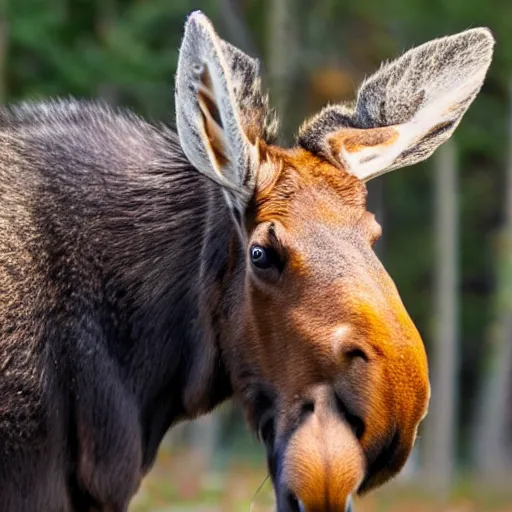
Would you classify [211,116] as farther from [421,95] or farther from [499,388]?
[499,388]

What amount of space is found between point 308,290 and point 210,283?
0.65 m

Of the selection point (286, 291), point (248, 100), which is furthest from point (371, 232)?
point (248, 100)

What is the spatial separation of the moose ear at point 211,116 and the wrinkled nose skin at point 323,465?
3.01 feet

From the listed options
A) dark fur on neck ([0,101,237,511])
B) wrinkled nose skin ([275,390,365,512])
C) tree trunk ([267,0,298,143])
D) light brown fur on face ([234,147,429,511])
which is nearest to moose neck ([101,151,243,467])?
dark fur on neck ([0,101,237,511])

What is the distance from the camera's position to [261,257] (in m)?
5.12

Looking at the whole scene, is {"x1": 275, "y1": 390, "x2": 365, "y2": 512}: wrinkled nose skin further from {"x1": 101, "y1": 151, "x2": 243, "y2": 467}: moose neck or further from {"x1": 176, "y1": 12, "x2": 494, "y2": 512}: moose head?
{"x1": 101, "y1": 151, "x2": 243, "y2": 467}: moose neck

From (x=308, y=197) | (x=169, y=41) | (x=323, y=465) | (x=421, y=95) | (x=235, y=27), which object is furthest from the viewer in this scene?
(x=169, y=41)

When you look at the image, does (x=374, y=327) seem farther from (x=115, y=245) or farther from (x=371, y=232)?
(x=115, y=245)

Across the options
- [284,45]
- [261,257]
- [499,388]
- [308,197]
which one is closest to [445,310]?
[499,388]

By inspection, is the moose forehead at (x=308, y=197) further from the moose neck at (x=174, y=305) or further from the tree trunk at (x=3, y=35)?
the tree trunk at (x=3, y=35)

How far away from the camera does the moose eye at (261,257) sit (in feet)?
16.8

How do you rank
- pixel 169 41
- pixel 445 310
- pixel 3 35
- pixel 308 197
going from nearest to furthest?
pixel 308 197 → pixel 3 35 → pixel 169 41 → pixel 445 310

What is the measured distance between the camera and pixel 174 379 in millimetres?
5688

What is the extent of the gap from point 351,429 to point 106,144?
1.81 metres
